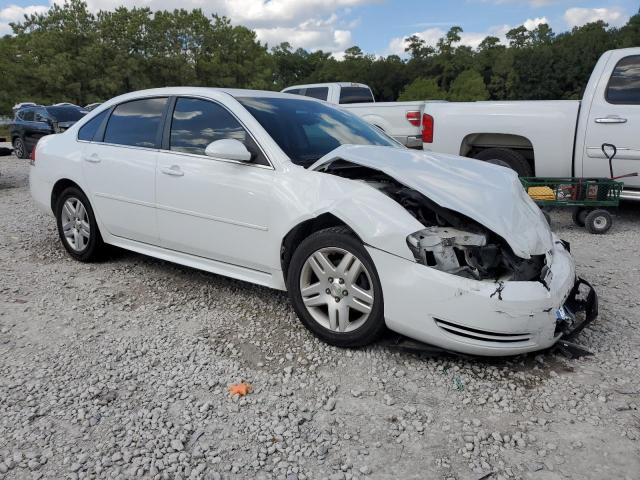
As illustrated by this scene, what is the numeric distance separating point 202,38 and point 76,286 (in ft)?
167

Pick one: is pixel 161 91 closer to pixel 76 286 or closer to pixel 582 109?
pixel 76 286

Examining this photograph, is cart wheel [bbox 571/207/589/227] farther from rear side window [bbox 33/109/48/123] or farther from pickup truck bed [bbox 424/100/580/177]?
rear side window [bbox 33/109/48/123]

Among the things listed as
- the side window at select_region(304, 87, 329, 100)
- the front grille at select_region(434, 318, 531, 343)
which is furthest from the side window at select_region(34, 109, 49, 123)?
the front grille at select_region(434, 318, 531, 343)

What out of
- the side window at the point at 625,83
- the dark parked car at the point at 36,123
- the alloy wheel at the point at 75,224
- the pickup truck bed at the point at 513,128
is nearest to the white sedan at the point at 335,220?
the alloy wheel at the point at 75,224

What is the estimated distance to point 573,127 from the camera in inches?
252

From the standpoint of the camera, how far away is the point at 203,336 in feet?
11.5

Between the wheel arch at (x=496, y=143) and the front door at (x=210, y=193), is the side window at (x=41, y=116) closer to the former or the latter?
the wheel arch at (x=496, y=143)

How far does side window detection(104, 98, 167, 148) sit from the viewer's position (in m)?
4.28

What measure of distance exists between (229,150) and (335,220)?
33.8 inches

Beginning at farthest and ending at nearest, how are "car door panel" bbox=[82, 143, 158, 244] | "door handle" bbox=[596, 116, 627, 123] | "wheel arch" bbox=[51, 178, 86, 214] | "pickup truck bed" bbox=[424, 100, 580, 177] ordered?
1. "pickup truck bed" bbox=[424, 100, 580, 177]
2. "door handle" bbox=[596, 116, 627, 123]
3. "wheel arch" bbox=[51, 178, 86, 214]
4. "car door panel" bbox=[82, 143, 158, 244]

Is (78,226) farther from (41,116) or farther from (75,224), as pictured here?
(41,116)

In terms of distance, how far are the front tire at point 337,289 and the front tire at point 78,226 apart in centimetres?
240

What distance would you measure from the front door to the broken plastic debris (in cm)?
90

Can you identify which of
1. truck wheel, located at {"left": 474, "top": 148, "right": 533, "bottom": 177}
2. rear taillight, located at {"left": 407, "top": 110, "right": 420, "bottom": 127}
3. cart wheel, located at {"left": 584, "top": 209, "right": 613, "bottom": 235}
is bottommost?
cart wheel, located at {"left": 584, "top": 209, "right": 613, "bottom": 235}
